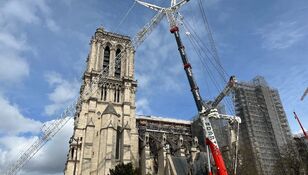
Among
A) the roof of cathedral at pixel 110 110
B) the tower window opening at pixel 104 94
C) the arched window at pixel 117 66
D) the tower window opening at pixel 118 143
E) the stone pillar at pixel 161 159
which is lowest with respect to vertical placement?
the stone pillar at pixel 161 159

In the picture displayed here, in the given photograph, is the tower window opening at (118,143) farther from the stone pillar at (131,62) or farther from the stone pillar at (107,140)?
the stone pillar at (131,62)

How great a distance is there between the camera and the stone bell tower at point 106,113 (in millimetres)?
46719

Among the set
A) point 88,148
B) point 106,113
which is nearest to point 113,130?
point 106,113

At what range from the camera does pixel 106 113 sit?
5056cm

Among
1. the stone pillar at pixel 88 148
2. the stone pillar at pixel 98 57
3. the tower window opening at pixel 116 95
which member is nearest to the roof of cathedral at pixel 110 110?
the stone pillar at pixel 88 148

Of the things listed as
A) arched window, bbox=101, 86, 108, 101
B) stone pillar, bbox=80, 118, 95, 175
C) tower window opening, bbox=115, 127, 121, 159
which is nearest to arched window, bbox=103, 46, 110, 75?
arched window, bbox=101, 86, 108, 101

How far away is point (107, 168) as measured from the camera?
44.2 meters

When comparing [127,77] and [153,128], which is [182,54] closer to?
[127,77]

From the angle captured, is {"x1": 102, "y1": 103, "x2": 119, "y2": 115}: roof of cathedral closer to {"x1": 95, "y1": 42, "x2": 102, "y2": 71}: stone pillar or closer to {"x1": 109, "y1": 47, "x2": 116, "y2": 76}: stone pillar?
{"x1": 109, "y1": 47, "x2": 116, "y2": 76}: stone pillar

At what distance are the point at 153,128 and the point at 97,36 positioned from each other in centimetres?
2602

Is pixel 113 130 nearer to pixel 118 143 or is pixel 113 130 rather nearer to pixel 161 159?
pixel 118 143

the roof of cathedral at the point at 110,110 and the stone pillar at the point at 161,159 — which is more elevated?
the roof of cathedral at the point at 110,110

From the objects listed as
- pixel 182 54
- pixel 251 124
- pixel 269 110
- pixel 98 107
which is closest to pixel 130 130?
pixel 98 107

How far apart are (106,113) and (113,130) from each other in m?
3.79
